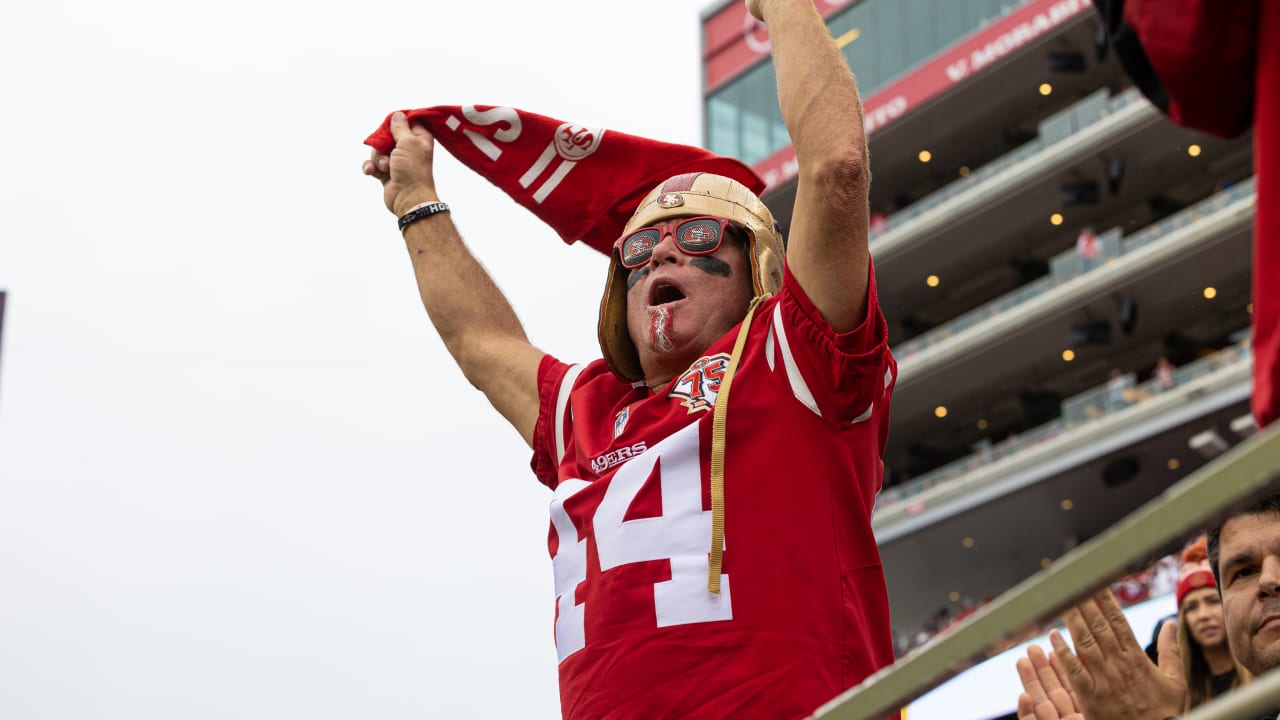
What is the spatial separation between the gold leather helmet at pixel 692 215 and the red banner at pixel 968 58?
2533 cm

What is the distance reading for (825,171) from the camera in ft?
9.06

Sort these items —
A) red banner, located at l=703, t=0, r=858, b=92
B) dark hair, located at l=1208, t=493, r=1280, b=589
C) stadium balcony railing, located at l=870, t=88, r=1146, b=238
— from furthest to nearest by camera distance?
1. red banner, located at l=703, t=0, r=858, b=92
2. stadium balcony railing, located at l=870, t=88, r=1146, b=238
3. dark hair, located at l=1208, t=493, r=1280, b=589

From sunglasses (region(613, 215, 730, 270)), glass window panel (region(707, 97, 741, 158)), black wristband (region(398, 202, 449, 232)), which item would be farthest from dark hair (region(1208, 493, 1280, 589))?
glass window panel (region(707, 97, 741, 158))

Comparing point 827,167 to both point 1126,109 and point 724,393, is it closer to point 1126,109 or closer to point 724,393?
point 724,393

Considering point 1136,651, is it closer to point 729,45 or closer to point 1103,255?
point 1103,255

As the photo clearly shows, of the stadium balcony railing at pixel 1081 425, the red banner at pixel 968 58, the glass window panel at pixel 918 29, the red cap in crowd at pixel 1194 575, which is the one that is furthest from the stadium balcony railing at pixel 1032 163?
the red cap in crowd at pixel 1194 575

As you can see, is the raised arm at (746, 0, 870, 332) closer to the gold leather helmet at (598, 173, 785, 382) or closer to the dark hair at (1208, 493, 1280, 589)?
the gold leather helmet at (598, 173, 785, 382)

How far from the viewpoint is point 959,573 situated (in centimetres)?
3062

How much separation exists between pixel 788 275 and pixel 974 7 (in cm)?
2833

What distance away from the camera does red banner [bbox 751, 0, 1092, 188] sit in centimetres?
2838

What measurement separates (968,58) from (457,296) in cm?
2700

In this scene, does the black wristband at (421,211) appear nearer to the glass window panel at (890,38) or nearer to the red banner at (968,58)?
the red banner at (968,58)

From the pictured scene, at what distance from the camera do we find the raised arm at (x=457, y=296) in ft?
11.8

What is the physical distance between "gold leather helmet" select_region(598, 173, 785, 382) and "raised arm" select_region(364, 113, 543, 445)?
287 mm
